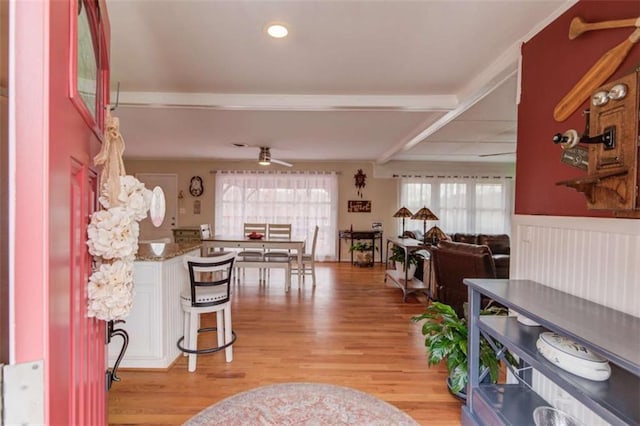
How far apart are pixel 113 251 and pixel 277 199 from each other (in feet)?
20.7

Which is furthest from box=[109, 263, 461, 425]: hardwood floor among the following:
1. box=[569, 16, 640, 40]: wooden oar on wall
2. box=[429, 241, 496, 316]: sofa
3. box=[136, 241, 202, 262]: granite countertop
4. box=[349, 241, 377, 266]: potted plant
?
box=[349, 241, 377, 266]: potted plant

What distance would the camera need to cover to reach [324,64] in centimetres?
237

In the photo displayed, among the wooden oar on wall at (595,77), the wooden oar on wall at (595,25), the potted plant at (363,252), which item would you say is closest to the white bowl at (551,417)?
the wooden oar on wall at (595,77)

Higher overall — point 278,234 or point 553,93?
point 553,93

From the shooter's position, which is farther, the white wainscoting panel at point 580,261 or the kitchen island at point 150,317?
the kitchen island at point 150,317

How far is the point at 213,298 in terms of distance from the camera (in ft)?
7.97

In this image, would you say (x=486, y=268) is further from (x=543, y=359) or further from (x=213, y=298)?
(x=213, y=298)

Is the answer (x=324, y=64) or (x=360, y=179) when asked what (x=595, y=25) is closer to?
(x=324, y=64)

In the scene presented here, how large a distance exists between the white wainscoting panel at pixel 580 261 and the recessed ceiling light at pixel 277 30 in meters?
1.84

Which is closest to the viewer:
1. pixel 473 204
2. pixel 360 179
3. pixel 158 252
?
pixel 158 252

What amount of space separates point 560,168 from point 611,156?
46cm

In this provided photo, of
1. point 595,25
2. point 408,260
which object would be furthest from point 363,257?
point 595,25

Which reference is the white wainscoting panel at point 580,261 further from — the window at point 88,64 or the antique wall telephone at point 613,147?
the window at point 88,64

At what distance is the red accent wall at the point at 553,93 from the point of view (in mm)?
1373
